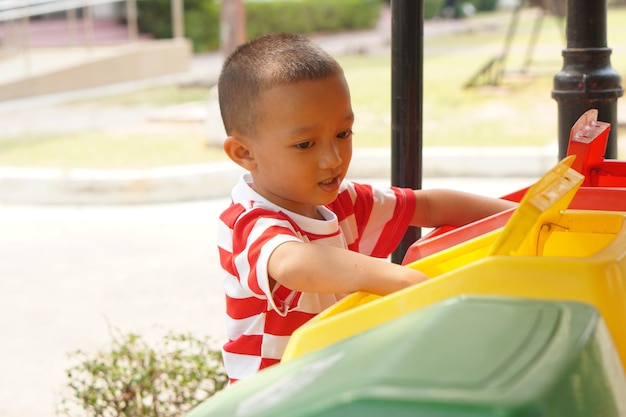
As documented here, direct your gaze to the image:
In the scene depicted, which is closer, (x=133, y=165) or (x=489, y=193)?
(x=489, y=193)

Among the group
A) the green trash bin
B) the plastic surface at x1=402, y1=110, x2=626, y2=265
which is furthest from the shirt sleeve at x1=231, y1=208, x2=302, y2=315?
the green trash bin

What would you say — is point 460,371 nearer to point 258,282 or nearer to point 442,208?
point 258,282

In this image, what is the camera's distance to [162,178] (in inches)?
284

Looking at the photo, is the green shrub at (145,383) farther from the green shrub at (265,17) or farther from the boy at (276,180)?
the green shrub at (265,17)

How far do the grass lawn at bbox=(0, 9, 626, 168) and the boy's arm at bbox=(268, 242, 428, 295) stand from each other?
6.62 meters

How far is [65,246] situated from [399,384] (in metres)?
5.28

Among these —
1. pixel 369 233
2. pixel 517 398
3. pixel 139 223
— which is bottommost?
pixel 139 223

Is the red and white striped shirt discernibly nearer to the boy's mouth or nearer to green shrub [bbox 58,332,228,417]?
the boy's mouth

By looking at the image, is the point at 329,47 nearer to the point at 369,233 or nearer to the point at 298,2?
the point at 298,2

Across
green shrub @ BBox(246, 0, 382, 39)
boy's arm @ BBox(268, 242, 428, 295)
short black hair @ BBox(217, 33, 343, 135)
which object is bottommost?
green shrub @ BBox(246, 0, 382, 39)

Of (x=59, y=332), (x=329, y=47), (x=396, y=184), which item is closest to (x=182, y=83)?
(x=329, y=47)

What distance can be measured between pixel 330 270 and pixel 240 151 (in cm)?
38

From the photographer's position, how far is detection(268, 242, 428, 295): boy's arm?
1.38 metres

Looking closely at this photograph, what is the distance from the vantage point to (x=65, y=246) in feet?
19.4
